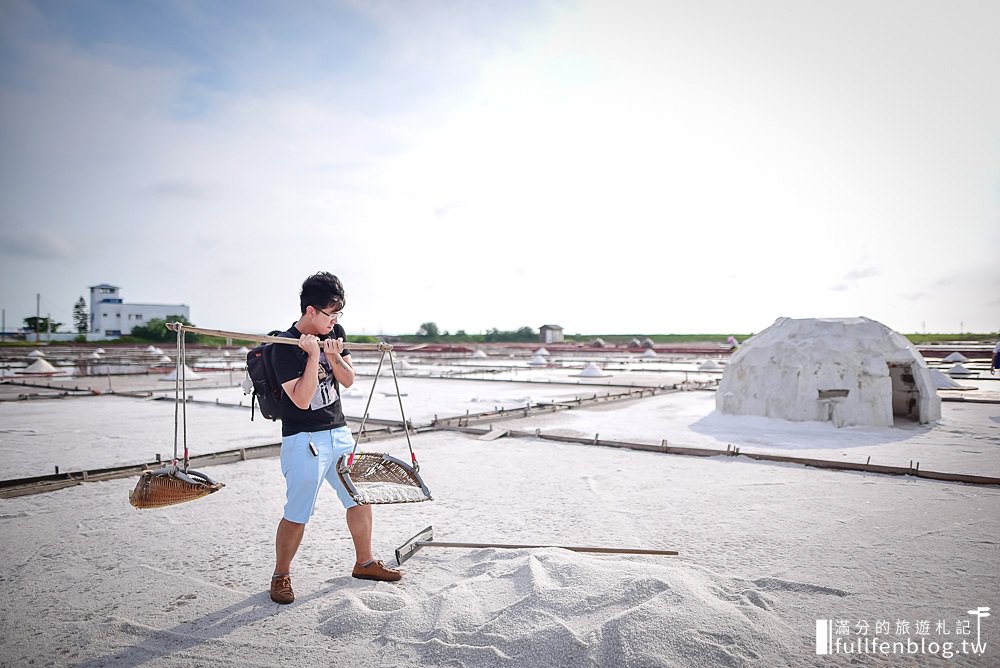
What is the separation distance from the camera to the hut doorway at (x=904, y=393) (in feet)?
44.4

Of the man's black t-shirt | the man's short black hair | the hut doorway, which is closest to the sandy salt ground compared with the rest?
the man's black t-shirt

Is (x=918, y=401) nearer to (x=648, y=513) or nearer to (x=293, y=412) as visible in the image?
(x=648, y=513)

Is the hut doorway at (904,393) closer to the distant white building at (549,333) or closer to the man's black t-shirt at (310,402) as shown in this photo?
the man's black t-shirt at (310,402)

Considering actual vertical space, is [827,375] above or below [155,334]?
below

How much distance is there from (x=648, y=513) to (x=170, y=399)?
17325 mm

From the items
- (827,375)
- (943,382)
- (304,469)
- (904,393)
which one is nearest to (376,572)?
(304,469)

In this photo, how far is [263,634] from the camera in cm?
335

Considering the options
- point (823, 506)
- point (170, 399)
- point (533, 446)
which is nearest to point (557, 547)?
point (823, 506)

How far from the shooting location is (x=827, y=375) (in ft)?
39.7

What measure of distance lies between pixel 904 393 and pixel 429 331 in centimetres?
6746

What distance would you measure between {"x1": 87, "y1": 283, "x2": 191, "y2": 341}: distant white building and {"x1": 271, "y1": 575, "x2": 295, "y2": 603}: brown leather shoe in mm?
95261

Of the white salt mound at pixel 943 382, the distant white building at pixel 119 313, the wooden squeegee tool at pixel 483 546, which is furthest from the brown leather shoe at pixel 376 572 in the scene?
the distant white building at pixel 119 313

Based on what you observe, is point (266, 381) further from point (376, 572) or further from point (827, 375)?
point (827, 375)

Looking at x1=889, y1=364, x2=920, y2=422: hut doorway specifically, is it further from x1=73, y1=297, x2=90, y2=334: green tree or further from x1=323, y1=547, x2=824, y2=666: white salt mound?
x1=73, y1=297, x2=90, y2=334: green tree
